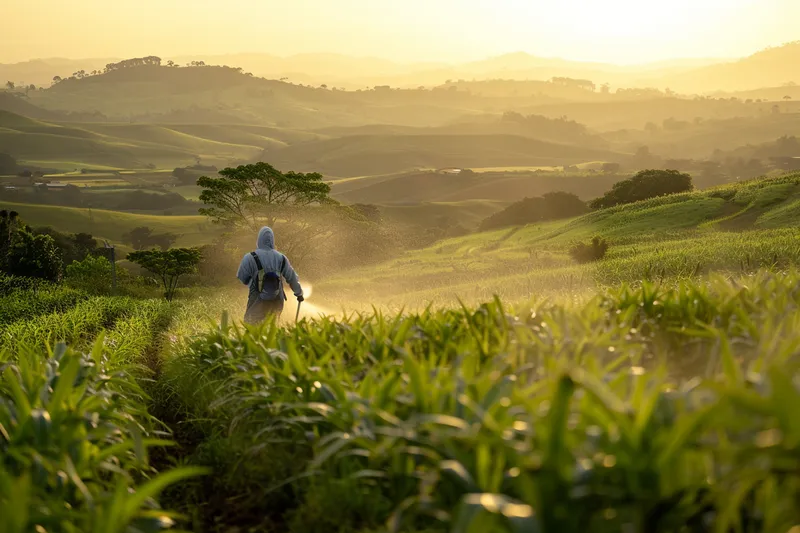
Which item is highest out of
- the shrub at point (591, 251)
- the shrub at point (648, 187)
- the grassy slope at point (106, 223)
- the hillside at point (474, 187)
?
the shrub at point (648, 187)

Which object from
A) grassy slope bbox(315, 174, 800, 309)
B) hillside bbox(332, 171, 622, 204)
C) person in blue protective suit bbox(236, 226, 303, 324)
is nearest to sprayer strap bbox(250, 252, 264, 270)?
person in blue protective suit bbox(236, 226, 303, 324)

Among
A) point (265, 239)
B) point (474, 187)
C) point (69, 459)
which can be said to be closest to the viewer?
point (69, 459)

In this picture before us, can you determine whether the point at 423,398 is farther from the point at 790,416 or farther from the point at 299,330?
the point at 299,330

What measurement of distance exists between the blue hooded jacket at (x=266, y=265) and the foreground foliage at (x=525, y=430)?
4.52 meters

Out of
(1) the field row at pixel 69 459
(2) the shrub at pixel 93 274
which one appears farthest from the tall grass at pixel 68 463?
(2) the shrub at pixel 93 274

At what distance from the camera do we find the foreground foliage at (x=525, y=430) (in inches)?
118

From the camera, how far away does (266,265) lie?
11.7 meters

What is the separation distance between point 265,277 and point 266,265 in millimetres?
193

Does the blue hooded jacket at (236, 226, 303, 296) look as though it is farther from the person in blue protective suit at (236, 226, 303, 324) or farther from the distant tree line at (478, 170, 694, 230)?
the distant tree line at (478, 170, 694, 230)

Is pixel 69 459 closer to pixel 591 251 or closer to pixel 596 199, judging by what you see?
pixel 591 251

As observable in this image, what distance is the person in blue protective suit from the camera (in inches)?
460

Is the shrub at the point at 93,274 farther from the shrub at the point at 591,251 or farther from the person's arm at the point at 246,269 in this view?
the person's arm at the point at 246,269

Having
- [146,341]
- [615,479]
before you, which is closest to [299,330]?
[615,479]

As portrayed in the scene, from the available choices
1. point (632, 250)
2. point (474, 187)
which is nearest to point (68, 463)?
point (632, 250)
